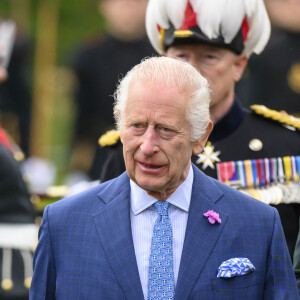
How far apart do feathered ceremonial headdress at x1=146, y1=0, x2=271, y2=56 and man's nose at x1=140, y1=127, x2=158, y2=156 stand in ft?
4.82

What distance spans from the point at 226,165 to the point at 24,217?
135 cm

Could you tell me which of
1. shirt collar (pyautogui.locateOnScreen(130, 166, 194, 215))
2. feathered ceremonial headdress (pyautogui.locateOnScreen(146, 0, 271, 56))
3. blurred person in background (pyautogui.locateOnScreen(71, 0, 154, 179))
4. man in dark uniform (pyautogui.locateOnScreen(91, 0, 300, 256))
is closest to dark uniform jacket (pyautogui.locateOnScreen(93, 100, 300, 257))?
man in dark uniform (pyautogui.locateOnScreen(91, 0, 300, 256))

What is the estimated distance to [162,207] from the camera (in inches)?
172

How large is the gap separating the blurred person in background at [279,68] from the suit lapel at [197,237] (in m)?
6.12

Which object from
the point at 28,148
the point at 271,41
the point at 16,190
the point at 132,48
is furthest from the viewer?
the point at 28,148

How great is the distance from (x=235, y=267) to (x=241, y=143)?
159 centimetres

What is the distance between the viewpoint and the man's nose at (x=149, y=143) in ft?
13.9

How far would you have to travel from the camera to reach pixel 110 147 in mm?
5734

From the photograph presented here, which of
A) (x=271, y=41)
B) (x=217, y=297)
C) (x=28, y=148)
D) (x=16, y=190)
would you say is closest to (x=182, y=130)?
(x=217, y=297)

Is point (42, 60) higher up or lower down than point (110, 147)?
higher up

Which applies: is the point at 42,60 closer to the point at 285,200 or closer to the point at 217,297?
the point at 285,200

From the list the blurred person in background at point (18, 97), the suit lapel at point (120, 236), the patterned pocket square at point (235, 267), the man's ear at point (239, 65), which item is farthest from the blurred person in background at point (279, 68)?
the patterned pocket square at point (235, 267)

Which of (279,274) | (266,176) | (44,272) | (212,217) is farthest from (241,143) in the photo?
(44,272)

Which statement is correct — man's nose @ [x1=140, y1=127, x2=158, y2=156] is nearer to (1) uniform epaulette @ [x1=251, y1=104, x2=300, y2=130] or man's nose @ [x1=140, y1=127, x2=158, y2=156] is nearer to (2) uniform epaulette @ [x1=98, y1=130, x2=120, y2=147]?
(2) uniform epaulette @ [x1=98, y1=130, x2=120, y2=147]
